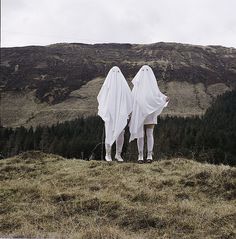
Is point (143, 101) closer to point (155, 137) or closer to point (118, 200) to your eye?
point (118, 200)

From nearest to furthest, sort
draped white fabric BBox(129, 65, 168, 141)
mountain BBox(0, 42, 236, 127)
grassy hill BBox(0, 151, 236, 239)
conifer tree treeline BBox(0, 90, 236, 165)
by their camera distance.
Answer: grassy hill BBox(0, 151, 236, 239) < draped white fabric BBox(129, 65, 168, 141) < conifer tree treeline BBox(0, 90, 236, 165) < mountain BBox(0, 42, 236, 127)

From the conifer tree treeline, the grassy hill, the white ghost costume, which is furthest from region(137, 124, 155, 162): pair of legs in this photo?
the conifer tree treeline

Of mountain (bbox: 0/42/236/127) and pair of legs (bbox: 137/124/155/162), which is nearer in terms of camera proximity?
pair of legs (bbox: 137/124/155/162)

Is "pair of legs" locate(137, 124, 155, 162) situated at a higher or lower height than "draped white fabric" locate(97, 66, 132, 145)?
lower

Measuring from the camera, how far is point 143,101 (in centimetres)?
1464

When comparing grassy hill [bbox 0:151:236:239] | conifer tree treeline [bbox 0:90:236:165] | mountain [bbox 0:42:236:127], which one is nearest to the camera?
grassy hill [bbox 0:151:236:239]

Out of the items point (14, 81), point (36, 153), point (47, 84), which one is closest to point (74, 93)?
point (47, 84)

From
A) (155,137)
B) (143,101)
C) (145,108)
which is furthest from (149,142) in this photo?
(155,137)

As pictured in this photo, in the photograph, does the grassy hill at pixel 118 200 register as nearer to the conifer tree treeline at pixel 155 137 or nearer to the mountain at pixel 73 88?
the conifer tree treeline at pixel 155 137

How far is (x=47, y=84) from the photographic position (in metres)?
173

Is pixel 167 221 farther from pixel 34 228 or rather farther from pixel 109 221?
pixel 34 228

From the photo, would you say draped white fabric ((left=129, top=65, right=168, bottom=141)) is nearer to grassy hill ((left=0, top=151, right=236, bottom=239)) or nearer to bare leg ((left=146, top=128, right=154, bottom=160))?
bare leg ((left=146, top=128, right=154, bottom=160))

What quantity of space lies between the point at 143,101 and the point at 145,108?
0.25m

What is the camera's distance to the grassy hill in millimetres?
7582
